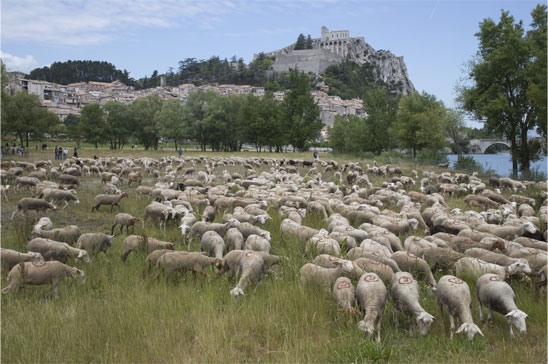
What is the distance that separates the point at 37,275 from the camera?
21.3 ft

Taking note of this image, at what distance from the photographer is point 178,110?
80.0 meters

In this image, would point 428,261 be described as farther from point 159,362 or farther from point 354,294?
point 159,362

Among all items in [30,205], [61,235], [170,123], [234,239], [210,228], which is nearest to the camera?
[234,239]

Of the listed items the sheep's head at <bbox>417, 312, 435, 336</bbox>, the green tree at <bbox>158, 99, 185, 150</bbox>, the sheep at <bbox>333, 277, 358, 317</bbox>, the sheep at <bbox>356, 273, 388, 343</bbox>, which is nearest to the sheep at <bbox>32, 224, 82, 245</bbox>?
→ the sheep at <bbox>333, 277, 358, 317</bbox>

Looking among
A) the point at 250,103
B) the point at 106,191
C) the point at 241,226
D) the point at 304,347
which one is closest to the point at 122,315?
the point at 304,347

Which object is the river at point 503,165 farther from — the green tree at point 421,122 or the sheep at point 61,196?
the sheep at point 61,196

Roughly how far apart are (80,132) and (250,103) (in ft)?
121

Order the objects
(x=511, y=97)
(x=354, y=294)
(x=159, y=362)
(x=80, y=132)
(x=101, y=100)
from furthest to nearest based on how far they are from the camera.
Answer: (x=101, y=100) → (x=80, y=132) → (x=511, y=97) → (x=354, y=294) → (x=159, y=362)

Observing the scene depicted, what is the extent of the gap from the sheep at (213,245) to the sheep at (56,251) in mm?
2648

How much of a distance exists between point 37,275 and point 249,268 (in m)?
3.90

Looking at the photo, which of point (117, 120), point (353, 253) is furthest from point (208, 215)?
point (117, 120)

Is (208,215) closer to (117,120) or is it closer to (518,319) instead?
(518,319)

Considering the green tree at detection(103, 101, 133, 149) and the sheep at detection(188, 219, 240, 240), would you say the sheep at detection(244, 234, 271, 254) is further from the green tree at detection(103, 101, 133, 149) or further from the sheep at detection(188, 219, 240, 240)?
the green tree at detection(103, 101, 133, 149)

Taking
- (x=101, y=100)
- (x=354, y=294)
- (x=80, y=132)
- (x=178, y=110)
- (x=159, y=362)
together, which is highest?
(x=101, y=100)
